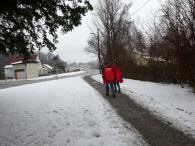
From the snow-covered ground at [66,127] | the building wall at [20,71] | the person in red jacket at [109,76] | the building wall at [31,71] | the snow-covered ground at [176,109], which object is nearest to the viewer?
the snow-covered ground at [66,127]

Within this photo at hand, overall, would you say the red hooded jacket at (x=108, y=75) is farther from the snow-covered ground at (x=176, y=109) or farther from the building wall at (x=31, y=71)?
the building wall at (x=31, y=71)

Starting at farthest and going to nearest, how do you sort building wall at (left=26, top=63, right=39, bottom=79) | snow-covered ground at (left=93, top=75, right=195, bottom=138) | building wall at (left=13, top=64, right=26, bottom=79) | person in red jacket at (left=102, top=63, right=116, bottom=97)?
building wall at (left=13, top=64, right=26, bottom=79)
building wall at (left=26, top=63, right=39, bottom=79)
person in red jacket at (left=102, top=63, right=116, bottom=97)
snow-covered ground at (left=93, top=75, right=195, bottom=138)

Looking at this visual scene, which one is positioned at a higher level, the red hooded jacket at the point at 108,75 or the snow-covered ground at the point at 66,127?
the red hooded jacket at the point at 108,75

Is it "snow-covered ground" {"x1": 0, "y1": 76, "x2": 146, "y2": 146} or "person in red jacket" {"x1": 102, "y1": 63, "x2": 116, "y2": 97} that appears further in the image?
"person in red jacket" {"x1": 102, "y1": 63, "x2": 116, "y2": 97}

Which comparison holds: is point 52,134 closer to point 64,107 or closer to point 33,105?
point 64,107

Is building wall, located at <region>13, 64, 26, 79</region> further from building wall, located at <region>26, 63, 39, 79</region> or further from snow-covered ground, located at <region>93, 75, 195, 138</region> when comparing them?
snow-covered ground, located at <region>93, 75, 195, 138</region>

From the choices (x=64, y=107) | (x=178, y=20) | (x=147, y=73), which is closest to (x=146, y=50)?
(x=147, y=73)

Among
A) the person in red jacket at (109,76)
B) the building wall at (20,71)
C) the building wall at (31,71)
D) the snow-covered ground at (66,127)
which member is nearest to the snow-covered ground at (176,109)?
the snow-covered ground at (66,127)

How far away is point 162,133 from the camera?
597 centimetres

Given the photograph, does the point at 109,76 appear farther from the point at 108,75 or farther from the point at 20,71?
the point at 20,71

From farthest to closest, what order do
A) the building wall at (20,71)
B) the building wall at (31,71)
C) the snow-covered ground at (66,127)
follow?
the building wall at (20,71) → the building wall at (31,71) → the snow-covered ground at (66,127)

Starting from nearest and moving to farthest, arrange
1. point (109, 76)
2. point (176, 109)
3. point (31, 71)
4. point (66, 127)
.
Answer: point (66, 127) → point (176, 109) → point (109, 76) → point (31, 71)

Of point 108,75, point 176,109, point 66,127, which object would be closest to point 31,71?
point 108,75

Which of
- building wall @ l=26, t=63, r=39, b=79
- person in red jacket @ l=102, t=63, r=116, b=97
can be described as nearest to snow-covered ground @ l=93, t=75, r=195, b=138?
person in red jacket @ l=102, t=63, r=116, b=97
